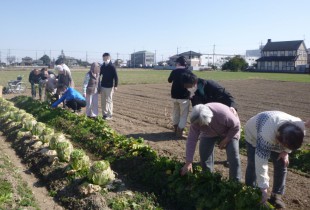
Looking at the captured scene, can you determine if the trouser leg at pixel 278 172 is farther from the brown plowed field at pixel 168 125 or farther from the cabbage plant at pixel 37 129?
the cabbage plant at pixel 37 129

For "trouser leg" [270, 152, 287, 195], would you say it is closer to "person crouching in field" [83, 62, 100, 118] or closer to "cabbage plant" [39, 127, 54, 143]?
"cabbage plant" [39, 127, 54, 143]

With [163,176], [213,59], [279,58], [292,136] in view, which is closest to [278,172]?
[292,136]

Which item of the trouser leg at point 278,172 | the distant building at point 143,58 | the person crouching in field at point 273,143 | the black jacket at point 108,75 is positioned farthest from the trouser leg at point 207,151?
the distant building at point 143,58

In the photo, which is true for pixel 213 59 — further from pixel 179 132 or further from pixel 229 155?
pixel 229 155

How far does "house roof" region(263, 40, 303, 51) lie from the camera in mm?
72719

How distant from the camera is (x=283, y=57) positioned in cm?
7344

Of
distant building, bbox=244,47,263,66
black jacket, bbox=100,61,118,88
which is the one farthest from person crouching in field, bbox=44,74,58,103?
distant building, bbox=244,47,263,66

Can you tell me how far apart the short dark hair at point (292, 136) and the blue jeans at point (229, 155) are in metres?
1.25

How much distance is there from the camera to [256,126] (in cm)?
414

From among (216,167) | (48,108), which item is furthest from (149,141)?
(48,108)

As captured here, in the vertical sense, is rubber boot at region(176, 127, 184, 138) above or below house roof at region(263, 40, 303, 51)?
below

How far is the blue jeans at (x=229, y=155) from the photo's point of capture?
459cm

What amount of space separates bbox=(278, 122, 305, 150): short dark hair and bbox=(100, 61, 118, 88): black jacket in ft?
24.6

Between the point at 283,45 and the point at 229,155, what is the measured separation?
253 ft
